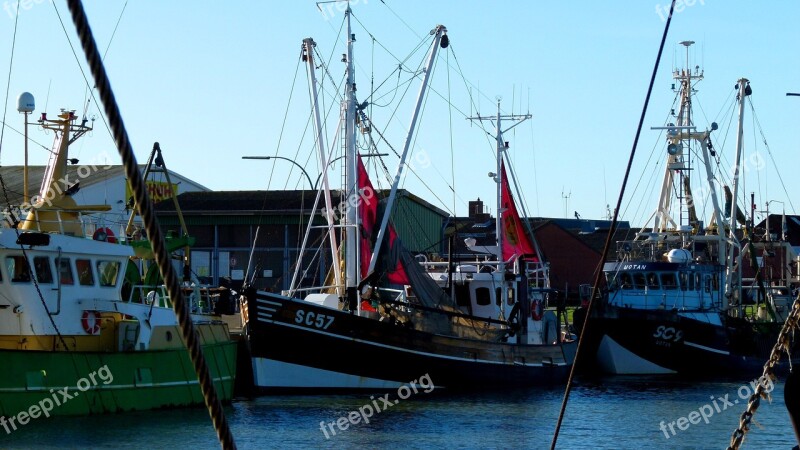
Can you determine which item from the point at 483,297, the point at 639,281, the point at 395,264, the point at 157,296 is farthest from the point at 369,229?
the point at 639,281

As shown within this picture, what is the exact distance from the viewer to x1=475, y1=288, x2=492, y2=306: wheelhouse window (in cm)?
3104

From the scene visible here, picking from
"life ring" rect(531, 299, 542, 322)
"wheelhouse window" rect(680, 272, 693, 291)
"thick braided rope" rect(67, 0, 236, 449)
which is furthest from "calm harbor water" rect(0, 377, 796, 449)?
"thick braided rope" rect(67, 0, 236, 449)

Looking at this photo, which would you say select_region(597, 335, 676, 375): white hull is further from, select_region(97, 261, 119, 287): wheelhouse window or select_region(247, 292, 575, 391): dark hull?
select_region(97, 261, 119, 287): wheelhouse window

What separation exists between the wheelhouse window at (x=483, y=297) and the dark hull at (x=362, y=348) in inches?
58.4

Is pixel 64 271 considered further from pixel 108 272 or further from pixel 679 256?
pixel 679 256

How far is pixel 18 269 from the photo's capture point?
21.3 m

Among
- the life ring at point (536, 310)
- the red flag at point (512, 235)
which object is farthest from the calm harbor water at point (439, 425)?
the red flag at point (512, 235)

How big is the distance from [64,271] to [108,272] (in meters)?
1.15

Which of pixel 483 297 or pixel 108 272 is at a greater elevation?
pixel 108 272

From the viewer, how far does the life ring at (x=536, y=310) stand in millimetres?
32375

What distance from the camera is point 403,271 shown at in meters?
28.4

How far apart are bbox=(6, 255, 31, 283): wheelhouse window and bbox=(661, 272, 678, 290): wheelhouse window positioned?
2139 cm

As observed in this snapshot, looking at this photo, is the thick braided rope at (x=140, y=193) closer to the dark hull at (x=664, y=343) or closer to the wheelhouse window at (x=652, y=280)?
the dark hull at (x=664, y=343)

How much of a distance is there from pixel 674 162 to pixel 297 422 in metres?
19.7
